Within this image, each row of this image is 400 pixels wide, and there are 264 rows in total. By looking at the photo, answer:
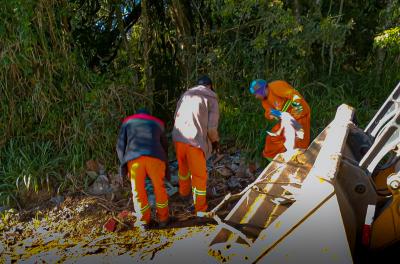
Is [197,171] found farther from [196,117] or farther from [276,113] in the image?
[276,113]

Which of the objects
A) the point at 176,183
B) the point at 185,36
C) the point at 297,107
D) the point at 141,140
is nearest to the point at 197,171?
the point at 141,140

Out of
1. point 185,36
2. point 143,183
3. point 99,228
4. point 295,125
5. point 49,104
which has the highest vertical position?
point 185,36

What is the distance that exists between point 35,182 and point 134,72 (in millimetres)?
1949

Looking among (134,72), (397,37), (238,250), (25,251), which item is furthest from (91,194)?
(397,37)

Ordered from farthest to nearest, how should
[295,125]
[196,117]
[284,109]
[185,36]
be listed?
[185,36]
[284,109]
[295,125]
[196,117]

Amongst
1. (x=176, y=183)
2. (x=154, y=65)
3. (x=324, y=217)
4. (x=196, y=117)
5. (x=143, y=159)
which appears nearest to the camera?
(x=324, y=217)

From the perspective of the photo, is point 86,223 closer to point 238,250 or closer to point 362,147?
point 238,250

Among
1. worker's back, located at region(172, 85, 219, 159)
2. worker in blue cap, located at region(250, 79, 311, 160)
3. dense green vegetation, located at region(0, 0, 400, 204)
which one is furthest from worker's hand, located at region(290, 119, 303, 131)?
dense green vegetation, located at region(0, 0, 400, 204)

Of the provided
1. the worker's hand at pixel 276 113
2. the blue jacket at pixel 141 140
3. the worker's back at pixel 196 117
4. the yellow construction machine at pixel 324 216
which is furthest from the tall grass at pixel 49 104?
the yellow construction machine at pixel 324 216

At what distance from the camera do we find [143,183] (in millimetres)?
4379

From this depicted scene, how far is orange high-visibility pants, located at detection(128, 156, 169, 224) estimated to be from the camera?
432 centimetres

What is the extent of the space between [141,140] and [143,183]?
1.37ft

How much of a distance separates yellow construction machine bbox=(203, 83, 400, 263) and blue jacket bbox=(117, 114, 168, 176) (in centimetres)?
133

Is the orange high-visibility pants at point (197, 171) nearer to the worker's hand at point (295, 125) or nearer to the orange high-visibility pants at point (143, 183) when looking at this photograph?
the orange high-visibility pants at point (143, 183)
